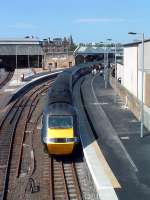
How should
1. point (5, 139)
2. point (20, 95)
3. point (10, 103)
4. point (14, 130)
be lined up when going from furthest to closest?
point (20, 95)
point (10, 103)
point (14, 130)
point (5, 139)

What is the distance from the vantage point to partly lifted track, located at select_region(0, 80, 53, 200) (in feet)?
66.0

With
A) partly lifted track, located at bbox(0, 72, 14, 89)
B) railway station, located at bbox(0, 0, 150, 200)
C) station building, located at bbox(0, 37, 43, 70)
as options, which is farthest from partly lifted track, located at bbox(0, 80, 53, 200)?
station building, located at bbox(0, 37, 43, 70)

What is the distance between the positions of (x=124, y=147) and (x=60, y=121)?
3.74 metres

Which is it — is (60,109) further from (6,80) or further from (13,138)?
(6,80)

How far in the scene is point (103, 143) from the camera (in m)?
24.5

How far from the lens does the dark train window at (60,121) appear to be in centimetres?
2203

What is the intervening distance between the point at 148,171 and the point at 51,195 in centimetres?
451

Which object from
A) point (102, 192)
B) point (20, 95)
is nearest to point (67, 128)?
point (102, 192)

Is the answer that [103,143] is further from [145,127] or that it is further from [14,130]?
[14,130]

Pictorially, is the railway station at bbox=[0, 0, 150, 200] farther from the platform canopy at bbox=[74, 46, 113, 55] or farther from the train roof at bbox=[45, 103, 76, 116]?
the platform canopy at bbox=[74, 46, 113, 55]

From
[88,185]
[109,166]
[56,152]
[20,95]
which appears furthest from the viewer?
[20,95]

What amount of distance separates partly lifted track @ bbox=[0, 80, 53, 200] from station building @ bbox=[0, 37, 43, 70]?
4478 cm

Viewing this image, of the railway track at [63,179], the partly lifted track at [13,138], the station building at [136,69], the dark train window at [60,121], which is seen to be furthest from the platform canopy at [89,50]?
the railway track at [63,179]

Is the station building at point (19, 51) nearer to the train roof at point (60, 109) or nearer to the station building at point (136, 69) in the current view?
the station building at point (136, 69)
